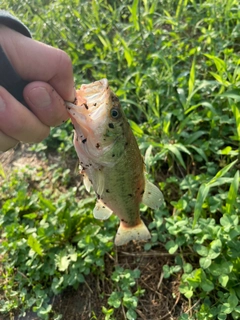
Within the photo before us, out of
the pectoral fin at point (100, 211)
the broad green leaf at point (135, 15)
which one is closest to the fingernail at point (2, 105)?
the pectoral fin at point (100, 211)

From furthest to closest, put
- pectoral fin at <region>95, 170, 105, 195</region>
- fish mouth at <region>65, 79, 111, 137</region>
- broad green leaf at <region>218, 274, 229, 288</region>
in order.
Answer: broad green leaf at <region>218, 274, 229, 288</region>, pectoral fin at <region>95, 170, 105, 195</region>, fish mouth at <region>65, 79, 111, 137</region>

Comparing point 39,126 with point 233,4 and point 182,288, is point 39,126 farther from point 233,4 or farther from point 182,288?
point 233,4

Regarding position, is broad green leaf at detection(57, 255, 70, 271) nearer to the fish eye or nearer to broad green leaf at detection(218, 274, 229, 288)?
broad green leaf at detection(218, 274, 229, 288)

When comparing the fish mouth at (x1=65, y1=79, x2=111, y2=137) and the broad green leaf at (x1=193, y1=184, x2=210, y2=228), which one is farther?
the broad green leaf at (x1=193, y1=184, x2=210, y2=228)

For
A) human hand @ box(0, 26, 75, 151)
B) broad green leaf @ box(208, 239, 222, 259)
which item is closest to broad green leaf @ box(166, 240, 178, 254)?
broad green leaf @ box(208, 239, 222, 259)

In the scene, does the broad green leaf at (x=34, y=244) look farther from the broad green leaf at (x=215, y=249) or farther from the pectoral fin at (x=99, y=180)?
the broad green leaf at (x=215, y=249)
